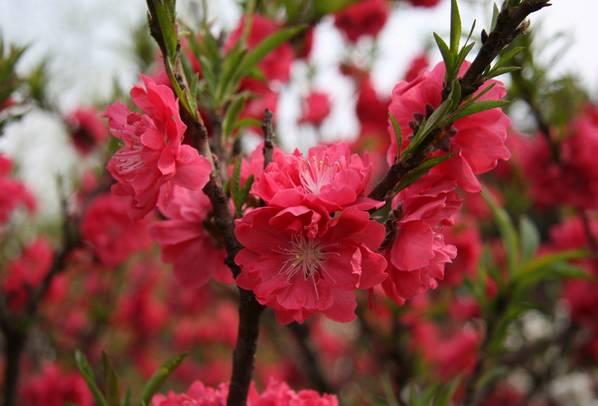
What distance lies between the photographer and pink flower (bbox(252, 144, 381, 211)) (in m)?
0.71

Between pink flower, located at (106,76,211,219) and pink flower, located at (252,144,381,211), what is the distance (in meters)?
0.10

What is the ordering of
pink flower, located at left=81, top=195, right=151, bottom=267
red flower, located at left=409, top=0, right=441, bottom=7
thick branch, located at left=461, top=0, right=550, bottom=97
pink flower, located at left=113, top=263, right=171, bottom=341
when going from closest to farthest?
thick branch, located at left=461, top=0, right=550, bottom=97 < pink flower, located at left=81, top=195, right=151, bottom=267 < red flower, located at left=409, top=0, right=441, bottom=7 < pink flower, located at left=113, top=263, right=171, bottom=341

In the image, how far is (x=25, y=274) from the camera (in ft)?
7.78

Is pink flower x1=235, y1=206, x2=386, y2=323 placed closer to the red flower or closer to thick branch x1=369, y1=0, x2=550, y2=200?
thick branch x1=369, y1=0, x2=550, y2=200

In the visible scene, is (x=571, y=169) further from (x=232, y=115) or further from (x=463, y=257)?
(x=232, y=115)

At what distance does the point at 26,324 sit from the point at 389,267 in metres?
1.63

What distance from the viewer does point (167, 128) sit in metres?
0.76

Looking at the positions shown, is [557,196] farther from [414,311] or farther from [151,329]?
[151,329]

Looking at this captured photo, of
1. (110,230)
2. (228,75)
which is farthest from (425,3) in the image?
(110,230)

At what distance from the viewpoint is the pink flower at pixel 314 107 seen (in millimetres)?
3065

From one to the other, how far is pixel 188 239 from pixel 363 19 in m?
1.90

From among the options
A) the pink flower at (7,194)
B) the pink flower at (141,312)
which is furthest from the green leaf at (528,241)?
the pink flower at (141,312)

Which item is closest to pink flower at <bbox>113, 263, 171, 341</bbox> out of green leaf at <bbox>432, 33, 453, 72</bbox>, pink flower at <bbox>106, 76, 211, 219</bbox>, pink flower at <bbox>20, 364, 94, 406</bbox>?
pink flower at <bbox>20, 364, 94, 406</bbox>

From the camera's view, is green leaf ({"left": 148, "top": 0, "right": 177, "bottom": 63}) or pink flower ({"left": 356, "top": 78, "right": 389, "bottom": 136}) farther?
pink flower ({"left": 356, "top": 78, "right": 389, "bottom": 136})
